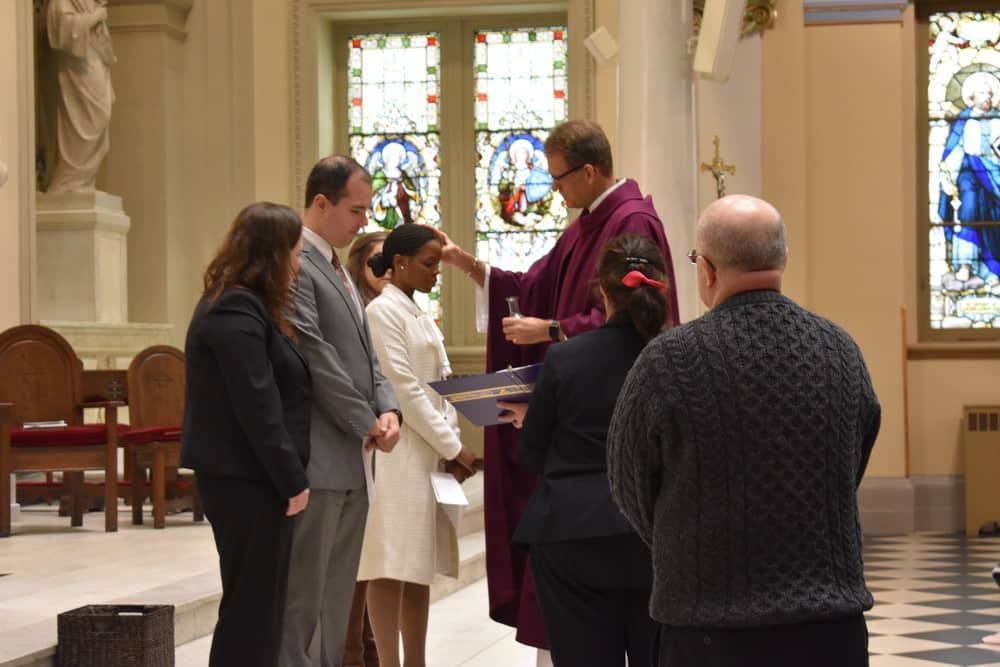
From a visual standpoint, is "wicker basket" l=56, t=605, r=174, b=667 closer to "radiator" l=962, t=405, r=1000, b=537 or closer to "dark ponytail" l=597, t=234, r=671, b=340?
"dark ponytail" l=597, t=234, r=671, b=340

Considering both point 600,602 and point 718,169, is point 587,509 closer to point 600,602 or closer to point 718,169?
point 600,602

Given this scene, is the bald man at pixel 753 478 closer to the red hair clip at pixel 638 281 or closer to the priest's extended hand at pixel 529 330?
the red hair clip at pixel 638 281

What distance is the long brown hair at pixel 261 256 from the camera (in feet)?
11.7

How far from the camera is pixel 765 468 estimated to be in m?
2.26

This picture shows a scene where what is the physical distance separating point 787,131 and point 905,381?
2.10 meters

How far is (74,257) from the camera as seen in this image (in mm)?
10586

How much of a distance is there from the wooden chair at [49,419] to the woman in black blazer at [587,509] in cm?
500

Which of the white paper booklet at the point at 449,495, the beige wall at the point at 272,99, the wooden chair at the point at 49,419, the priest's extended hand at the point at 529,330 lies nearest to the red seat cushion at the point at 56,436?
the wooden chair at the point at 49,419

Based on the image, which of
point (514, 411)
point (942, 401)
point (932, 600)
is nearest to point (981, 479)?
point (942, 401)

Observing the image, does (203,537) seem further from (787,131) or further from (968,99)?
(968,99)

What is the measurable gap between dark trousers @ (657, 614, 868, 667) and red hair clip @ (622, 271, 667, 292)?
1078mm

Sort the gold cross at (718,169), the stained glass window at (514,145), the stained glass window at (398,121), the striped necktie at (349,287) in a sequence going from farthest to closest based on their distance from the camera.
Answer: the stained glass window at (398,121), the stained glass window at (514,145), the gold cross at (718,169), the striped necktie at (349,287)

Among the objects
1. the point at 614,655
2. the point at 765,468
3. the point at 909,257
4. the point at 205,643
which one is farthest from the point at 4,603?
the point at 909,257

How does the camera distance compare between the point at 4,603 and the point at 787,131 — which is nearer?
the point at 4,603
